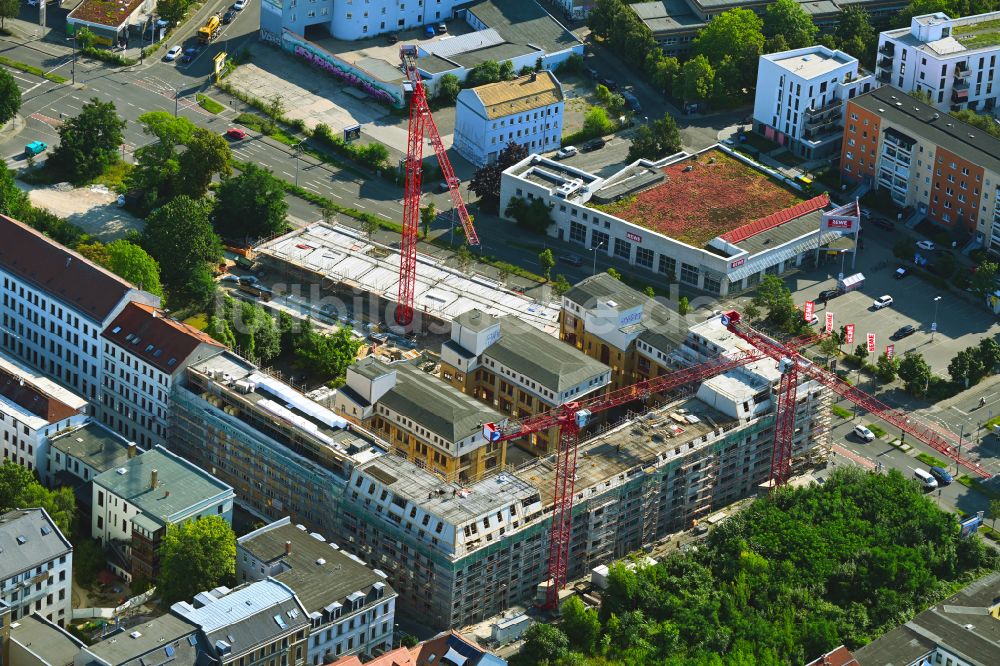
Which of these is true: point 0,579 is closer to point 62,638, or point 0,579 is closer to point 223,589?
point 62,638

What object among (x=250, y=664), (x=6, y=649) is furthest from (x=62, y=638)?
(x=250, y=664)

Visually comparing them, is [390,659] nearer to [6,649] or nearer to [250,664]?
[250,664]

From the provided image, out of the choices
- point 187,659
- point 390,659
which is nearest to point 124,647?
point 187,659

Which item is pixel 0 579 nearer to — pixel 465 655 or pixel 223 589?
pixel 223 589

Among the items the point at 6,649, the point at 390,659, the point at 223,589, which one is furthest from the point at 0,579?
the point at 390,659
